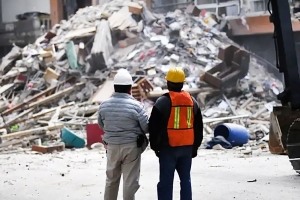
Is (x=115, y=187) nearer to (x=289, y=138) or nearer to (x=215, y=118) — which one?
(x=289, y=138)

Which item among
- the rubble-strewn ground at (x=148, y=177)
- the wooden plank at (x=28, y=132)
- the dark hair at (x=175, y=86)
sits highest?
the dark hair at (x=175, y=86)

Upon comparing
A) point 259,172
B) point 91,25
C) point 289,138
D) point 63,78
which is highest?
point 91,25

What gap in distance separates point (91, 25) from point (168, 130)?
17.7 metres

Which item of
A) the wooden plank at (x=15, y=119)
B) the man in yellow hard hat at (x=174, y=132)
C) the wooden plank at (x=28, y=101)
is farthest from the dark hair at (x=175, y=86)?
the wooden plank at (x=28, y=101)

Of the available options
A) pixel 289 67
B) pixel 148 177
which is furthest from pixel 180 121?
pixel 148 177

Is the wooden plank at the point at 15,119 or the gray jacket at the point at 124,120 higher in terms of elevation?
the gray jacket at the point at 124,120

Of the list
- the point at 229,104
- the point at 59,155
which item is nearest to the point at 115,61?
the point at 229,104

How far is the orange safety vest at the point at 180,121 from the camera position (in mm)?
5516

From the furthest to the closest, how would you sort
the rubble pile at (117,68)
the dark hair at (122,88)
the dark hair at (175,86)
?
the rubble pile at (117,68)
the dark hair at (122,88)
the dark hair at (175,86)

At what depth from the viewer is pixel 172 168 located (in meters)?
5.59

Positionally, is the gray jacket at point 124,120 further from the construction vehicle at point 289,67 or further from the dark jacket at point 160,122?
the construction vehicle at point 289,67

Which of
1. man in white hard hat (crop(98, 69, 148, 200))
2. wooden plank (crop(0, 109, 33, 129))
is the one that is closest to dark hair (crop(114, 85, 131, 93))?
man in white hard hat (crop(98, 69, 148, 200))

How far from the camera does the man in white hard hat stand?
5641 mm

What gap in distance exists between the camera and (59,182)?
334 inches
